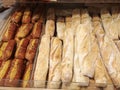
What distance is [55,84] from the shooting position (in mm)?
946

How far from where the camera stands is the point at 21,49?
115 cm

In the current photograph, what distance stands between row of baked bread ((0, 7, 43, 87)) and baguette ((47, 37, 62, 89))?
9 centimetres

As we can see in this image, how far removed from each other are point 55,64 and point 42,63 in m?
0.06

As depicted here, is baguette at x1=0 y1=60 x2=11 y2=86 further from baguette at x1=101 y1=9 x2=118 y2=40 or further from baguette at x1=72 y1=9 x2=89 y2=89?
baguette at x1=101 y1=9 x2=118 y2=40

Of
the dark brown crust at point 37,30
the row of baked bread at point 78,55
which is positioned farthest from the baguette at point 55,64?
the dark brown crust at point 37,30

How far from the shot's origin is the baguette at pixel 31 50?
1.11 m

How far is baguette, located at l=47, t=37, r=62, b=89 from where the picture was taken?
952 millimetres

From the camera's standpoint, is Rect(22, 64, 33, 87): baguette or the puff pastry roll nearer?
Rect(22, 64, 33, 87): baguette

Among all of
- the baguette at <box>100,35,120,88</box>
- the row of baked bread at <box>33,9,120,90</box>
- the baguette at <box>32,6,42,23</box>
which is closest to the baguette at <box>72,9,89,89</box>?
the row of baked bread at <box>33,9,120,90</box>

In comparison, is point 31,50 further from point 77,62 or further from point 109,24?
point 109,24

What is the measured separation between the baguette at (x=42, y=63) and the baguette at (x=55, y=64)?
0.02 meters

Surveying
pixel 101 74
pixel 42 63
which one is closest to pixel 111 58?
pixel 101 74

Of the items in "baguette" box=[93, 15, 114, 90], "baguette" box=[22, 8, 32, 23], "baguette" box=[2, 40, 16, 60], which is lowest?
"baguette" box=[93, 15, 114, 90]

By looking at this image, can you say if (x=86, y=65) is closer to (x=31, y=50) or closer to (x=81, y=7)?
(x=31, y=50)
